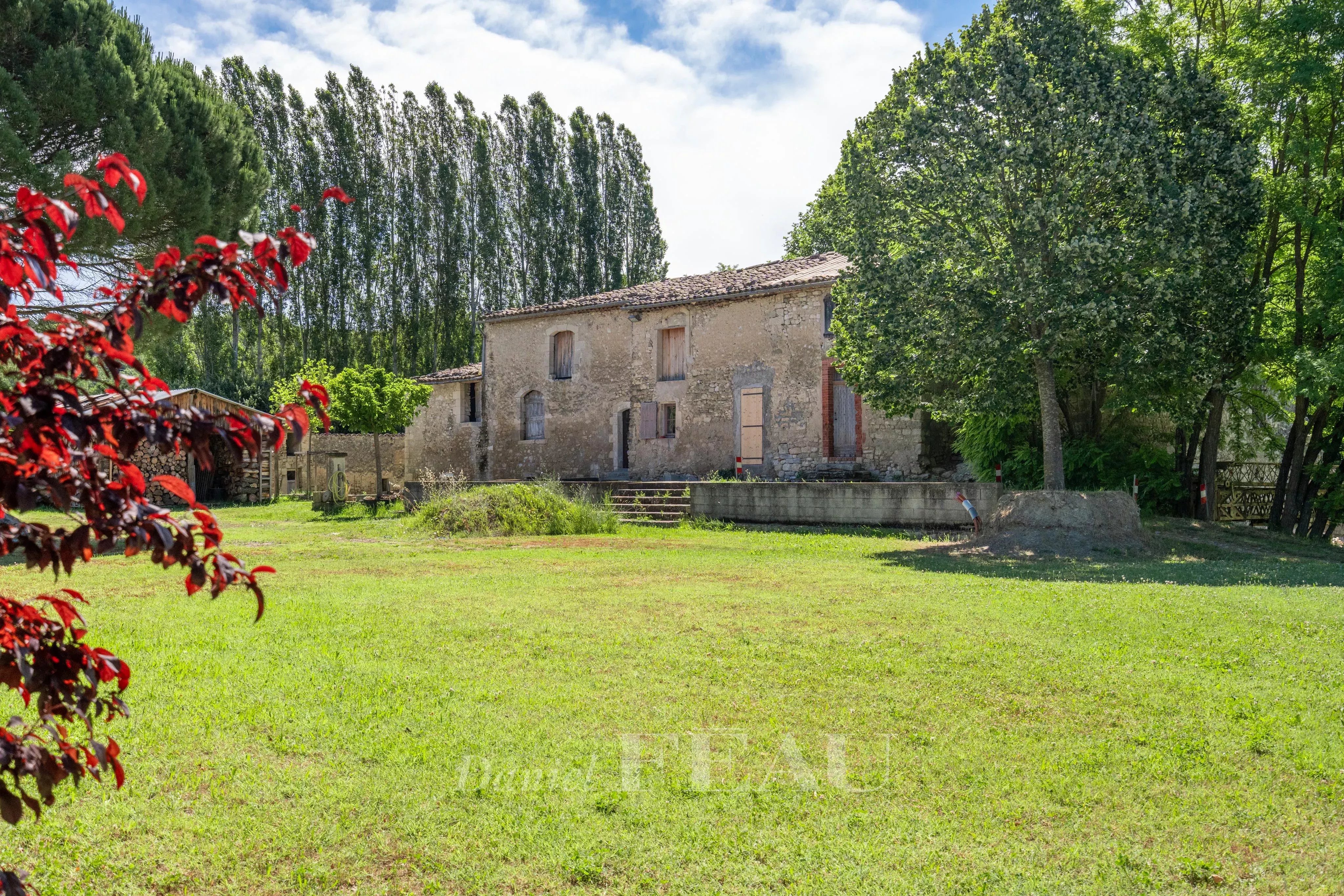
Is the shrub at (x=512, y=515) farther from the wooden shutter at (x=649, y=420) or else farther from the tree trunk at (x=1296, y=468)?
the tree trunk at (x=1296, y=468)

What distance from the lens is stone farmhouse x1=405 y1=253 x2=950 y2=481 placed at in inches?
869

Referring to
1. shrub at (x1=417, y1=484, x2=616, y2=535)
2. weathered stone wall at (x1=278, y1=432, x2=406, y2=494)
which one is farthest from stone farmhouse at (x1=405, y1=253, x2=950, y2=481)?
shrub at (x1=417, y1=484, x2=616, y2=535)

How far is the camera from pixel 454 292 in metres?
38.0

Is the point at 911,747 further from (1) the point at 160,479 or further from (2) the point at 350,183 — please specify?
(2) the point at 350,183

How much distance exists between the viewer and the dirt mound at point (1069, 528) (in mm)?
12531

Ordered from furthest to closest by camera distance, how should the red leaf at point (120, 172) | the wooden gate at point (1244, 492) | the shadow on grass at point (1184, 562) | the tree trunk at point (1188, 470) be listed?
the wooden gate at point (1244, 492) < the tree trunk at point (1188, 470) < the shadow on grass at point (1184, 562) < the red leaf at point (120, 172)

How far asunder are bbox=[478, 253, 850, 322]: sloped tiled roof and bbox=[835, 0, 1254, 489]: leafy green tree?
675cm

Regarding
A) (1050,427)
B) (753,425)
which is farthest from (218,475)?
(1050,427)

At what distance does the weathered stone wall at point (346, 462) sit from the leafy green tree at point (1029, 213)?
17.0 metres

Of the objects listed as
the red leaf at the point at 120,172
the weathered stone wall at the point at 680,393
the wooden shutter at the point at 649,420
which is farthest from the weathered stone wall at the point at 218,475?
the red leaf at the point at 120,172

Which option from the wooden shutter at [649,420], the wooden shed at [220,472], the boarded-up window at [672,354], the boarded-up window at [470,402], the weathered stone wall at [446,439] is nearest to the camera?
the wooden shed at [220,472]

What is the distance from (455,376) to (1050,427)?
20287 mm

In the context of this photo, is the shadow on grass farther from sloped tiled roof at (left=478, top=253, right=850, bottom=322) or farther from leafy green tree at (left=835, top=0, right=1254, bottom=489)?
sloped tiled roof at (left=478, top=253, right=850, bottom=322)

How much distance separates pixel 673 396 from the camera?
2531 cm
